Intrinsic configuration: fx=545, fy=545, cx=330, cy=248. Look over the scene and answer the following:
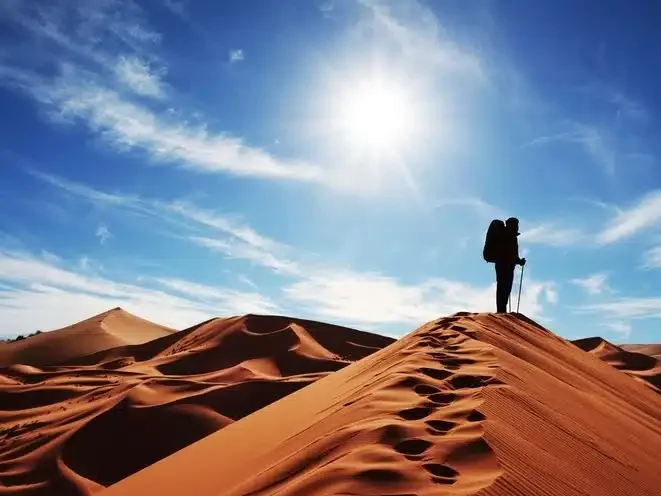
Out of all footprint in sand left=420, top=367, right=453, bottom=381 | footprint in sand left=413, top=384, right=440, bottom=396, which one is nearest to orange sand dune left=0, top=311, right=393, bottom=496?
footprint in sand left=420, top=367, right=453, bottom=381

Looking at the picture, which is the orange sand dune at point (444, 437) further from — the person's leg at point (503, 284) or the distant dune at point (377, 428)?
the person's leg at point (503, 284)

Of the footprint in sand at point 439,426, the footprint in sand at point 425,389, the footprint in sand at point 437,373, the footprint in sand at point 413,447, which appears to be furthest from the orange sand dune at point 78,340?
the footprint in sand at point 413,447

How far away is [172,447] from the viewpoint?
26.3 ft

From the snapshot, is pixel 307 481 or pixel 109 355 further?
pixel 109 355

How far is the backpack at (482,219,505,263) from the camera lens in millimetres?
8500

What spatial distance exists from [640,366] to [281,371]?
1263cm

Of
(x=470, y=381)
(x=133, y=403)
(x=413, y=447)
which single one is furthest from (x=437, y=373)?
(x=133, y=403)

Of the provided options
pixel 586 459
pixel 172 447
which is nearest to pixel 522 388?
pixel 586 459

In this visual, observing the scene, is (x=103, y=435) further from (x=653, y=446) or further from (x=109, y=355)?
(x=109, y=355)

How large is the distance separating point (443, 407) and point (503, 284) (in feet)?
19.3

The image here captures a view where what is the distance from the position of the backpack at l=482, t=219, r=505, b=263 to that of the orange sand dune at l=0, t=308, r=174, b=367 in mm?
18567

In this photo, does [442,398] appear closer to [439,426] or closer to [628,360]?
[439,426]

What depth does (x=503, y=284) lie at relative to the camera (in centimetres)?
880

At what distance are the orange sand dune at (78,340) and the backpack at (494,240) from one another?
1857cm
